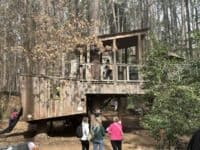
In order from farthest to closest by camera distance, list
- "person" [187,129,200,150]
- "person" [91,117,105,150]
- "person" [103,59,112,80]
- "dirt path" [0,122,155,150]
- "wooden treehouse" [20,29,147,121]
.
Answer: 1. "person" [103,59,112,80]
2. "wooden treehouse" [20,29,147,121]
3. "dirt path" [0,122,155,150]
4. "person" [91,117,105,150]
5. "person" [187,129,200,150]

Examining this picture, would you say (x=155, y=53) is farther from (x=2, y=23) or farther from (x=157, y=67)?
(x=2, y=23)

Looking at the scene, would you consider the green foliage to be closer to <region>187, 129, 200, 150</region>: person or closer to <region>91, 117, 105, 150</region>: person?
<region>91, 117, 105, 150</region>: person

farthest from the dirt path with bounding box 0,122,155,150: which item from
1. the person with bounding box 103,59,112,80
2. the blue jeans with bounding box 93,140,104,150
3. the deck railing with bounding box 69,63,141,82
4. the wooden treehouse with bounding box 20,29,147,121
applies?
the blue jeans with bounding box 93,140,104,150

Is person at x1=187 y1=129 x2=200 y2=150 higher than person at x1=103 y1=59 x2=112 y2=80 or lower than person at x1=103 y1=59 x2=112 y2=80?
lower

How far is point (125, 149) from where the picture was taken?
19.3m

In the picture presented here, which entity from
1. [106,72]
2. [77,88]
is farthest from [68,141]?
[106,72]

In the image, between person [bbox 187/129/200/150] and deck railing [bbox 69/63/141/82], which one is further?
deck railing [bbox 69/63/141/82]

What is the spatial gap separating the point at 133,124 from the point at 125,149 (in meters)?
8.51

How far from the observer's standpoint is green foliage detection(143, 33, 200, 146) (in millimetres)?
14000

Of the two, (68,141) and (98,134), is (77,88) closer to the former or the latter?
(68,141)

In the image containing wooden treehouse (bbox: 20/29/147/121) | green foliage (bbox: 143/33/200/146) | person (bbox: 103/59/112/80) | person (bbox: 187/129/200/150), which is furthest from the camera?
person (bbox: 103/59/112/80)

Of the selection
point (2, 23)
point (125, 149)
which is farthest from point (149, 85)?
point (2, 23)

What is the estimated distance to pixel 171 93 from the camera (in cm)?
1442

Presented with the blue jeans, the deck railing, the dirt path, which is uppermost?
the deck railing
